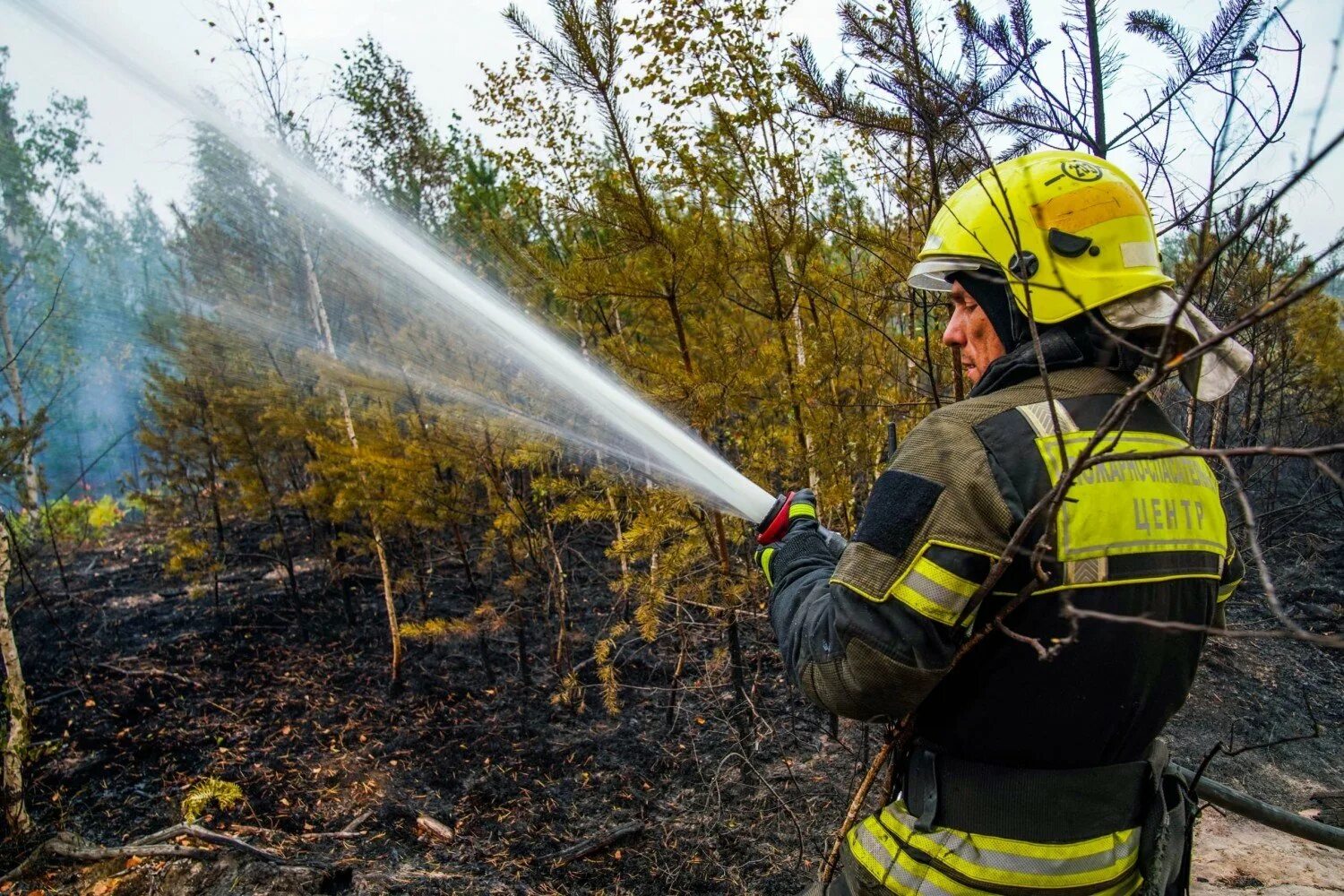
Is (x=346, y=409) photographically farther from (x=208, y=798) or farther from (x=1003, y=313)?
(x=1003, y=313)

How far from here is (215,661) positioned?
9.42m

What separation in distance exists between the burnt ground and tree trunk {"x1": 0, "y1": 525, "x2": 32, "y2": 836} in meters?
0.23

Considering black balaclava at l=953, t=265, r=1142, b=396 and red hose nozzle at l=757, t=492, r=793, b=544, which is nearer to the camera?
black balaclava at l=953, t=265, r=1142, b=396

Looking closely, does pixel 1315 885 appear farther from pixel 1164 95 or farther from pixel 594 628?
pixel 594 628

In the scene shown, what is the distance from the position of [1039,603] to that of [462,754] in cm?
698

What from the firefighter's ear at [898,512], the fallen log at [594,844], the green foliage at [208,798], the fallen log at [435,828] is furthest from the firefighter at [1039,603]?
the green foliage at [208,798]

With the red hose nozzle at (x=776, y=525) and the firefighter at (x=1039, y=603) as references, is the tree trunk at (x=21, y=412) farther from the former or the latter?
the firefighter at (x=1039, y=603)

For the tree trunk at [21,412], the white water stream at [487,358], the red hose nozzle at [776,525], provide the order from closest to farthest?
the red hose nozzle at [776,525] < the white water stream at [487,358] < the tree trunk at [21,412]

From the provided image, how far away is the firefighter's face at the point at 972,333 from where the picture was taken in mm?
1972

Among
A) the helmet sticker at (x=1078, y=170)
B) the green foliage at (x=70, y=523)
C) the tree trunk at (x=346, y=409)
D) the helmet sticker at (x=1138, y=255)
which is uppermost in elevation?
the helmet sticker at (x=1078, y=170)

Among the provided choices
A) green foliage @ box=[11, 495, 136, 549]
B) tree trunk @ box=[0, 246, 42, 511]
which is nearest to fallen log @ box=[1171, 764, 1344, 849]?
tree trunk @ box=[0, 246, 42, 511]

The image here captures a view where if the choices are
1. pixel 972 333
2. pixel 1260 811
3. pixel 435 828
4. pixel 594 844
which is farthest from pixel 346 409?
pixel 1260 811

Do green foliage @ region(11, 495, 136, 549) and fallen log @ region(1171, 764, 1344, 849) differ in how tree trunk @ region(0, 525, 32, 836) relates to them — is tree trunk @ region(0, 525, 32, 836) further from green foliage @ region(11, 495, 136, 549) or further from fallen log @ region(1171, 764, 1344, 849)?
fallen log @ region(1171, 764, 1344, 849)

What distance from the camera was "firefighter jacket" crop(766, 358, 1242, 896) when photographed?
1553 mm
